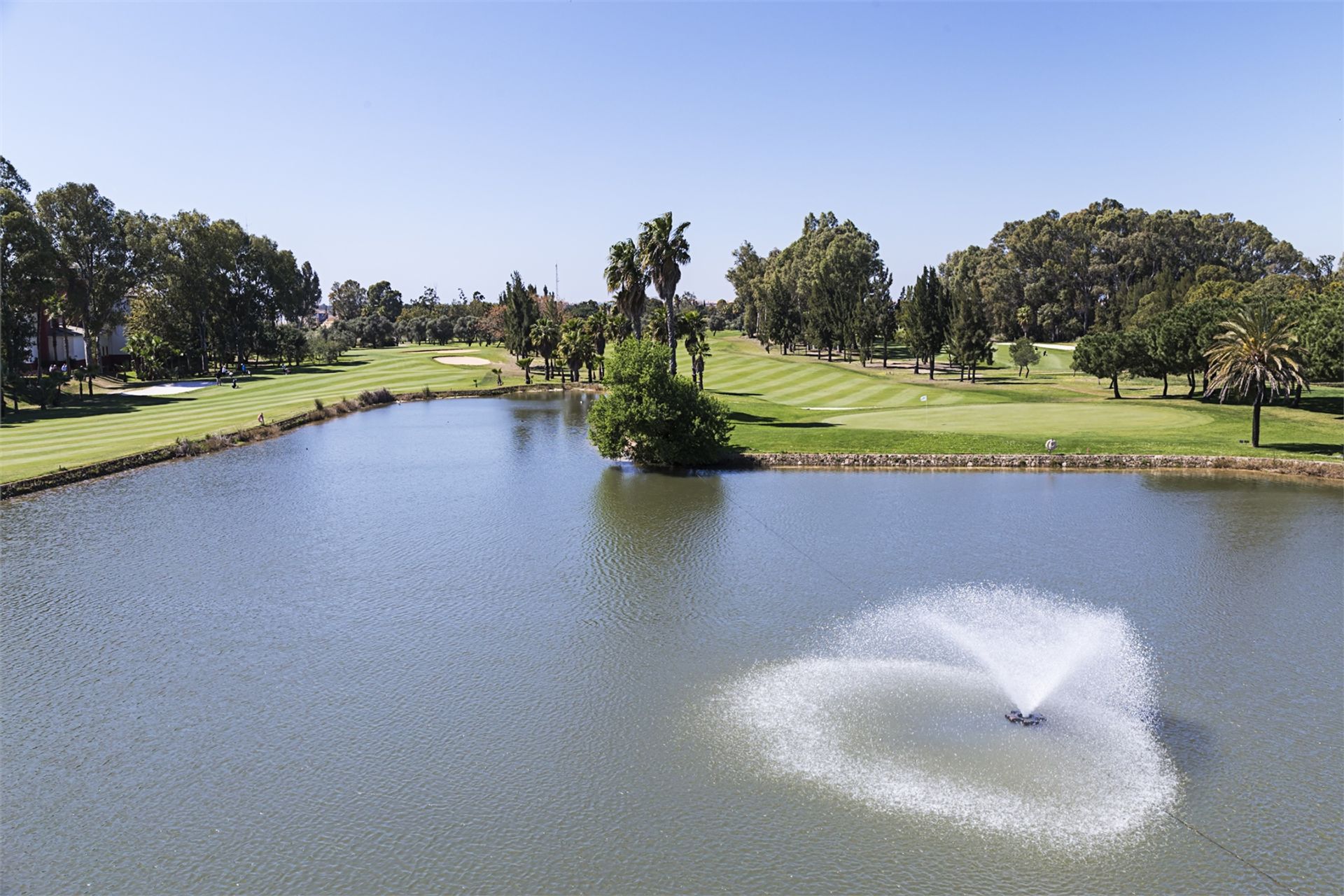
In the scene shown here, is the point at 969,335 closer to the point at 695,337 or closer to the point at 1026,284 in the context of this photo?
the point at 695,337

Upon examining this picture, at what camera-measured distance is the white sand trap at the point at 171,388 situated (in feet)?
304

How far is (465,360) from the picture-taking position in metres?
129

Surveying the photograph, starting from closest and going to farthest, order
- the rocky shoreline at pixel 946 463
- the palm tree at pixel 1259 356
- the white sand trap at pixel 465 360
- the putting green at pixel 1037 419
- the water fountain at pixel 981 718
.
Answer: the water fountain at pixel 981 718, the rocky shoreline at pixel 946 463, the palm tree at pixel 1259 356, the putting green at pixel 1037 419, the white sand trap at pixel 465 360

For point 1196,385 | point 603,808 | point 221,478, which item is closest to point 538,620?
point 603,808

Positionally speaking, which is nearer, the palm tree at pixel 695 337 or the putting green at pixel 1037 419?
the putting green at pixel 1037 419

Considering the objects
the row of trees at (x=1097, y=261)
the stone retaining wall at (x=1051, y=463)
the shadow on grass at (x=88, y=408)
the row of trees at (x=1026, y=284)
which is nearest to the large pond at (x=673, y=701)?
the stone retaining wall at (x=1051, y=463)

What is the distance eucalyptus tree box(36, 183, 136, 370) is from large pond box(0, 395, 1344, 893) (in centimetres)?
7194

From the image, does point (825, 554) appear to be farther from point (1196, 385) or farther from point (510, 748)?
point (1196, 385)

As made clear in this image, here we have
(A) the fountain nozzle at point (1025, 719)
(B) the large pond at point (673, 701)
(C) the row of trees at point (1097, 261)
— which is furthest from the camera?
(C) the row of trees at point (1097, 261)

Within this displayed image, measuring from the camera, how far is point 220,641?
2489 cm

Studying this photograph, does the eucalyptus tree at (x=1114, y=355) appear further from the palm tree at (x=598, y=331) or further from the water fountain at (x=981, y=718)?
the water fountain at (x=981, y=718)

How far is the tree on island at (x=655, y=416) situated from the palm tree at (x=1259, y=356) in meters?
30.0

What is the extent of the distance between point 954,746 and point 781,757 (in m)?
3.78

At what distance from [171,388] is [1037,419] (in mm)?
89269
